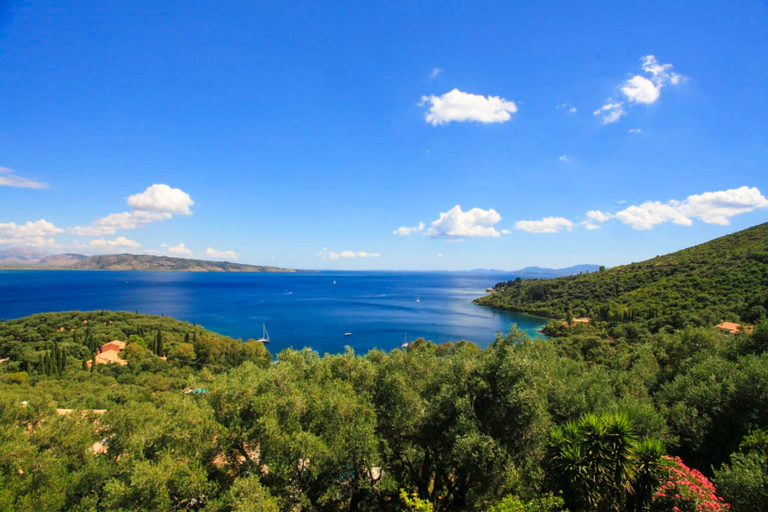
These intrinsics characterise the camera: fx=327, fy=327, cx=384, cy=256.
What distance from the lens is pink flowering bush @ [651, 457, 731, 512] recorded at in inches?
310

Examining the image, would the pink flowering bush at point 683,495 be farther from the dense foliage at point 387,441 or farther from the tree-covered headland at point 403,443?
the dense foliage at point 387,441

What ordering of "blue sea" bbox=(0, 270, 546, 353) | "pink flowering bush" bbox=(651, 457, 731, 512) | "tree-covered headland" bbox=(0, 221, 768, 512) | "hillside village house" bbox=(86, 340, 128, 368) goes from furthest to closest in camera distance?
"blue sea" bbox=(0, 270, 546, 353), "hillside village house" bbox=(86, 340, 128, 368), "tree-covered headland" bbox=(0, 221, 768, 512), "pink flowering bush" bbox=(651, 457, 731, 512)

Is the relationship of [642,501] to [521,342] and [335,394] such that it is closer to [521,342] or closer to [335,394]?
[521,342]

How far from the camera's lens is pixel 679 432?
13.5 meters

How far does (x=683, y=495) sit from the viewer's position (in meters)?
7.96

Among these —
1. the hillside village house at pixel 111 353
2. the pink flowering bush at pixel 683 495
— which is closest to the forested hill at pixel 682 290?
the pink flowering bush at pixel 683 495

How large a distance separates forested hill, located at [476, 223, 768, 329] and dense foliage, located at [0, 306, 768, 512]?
38730mm

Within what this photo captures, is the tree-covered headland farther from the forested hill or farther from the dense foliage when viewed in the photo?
the forested hill

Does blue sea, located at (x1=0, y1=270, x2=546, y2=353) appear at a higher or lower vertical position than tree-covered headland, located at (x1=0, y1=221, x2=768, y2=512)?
lower

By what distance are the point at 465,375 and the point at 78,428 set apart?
46.5ft

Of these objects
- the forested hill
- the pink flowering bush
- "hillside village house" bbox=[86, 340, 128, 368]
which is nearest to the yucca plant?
the pink flowering bush

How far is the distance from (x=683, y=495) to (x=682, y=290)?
6192 centimetres

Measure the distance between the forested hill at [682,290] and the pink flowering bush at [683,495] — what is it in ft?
144

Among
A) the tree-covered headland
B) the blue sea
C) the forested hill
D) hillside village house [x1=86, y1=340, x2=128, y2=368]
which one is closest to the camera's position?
the tree-covered headland
